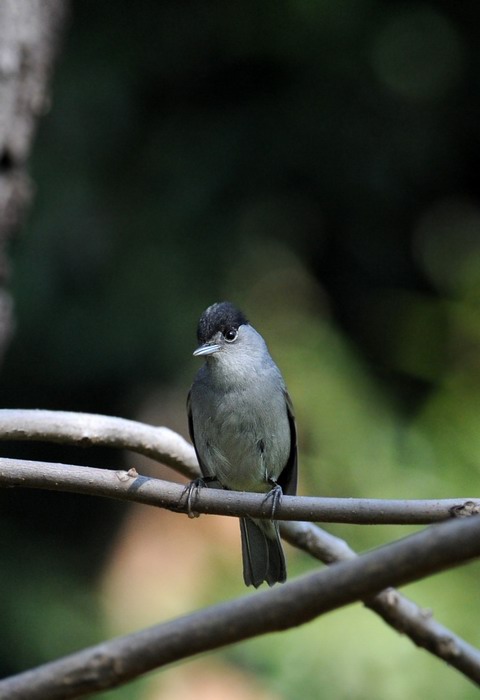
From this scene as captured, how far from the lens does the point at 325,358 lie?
17.9 ft

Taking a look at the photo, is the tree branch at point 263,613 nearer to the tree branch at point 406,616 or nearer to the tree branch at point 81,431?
the tree branch at point 406,616

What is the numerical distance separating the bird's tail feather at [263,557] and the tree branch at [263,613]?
7.90ft

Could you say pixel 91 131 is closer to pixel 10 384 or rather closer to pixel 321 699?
pixel 10 384

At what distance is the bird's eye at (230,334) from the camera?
4.11m

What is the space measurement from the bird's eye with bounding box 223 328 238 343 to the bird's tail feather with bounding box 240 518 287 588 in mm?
761

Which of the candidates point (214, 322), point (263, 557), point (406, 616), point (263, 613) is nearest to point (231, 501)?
point (406, 616)

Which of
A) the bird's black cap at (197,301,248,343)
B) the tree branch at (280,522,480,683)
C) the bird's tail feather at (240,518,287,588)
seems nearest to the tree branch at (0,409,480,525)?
the tree branch at (280,522,480,683)

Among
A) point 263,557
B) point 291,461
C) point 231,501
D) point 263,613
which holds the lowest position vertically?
point 263,613

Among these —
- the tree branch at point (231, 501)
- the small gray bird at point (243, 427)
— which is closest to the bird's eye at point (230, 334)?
the small gray bird at point (243, 427)

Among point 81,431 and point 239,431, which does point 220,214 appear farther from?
point 81,431

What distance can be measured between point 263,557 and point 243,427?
0.55 m

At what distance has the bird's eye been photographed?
4113mm

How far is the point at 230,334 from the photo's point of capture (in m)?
4.13

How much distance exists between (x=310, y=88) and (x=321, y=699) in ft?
12.7
